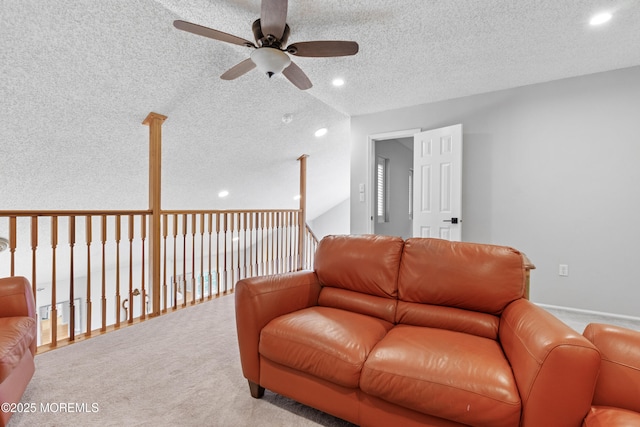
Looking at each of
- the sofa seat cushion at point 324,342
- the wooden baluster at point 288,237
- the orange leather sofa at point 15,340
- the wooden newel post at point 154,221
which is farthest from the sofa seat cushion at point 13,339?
the wooden baluster at point 288,237

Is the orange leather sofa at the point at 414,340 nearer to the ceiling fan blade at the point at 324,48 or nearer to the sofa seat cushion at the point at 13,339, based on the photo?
the sofa seat cushion at the point at 13,339

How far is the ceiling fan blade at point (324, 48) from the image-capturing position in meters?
1.92

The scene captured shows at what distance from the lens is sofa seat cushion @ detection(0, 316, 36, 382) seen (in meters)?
1.28

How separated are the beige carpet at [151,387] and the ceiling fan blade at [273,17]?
7.02ft

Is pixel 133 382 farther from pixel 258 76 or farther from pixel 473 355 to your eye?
pixel 258 76

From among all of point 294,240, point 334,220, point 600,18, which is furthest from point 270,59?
point 334,220

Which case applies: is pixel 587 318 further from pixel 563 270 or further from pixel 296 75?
pixel 296 75

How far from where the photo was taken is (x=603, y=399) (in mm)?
1060

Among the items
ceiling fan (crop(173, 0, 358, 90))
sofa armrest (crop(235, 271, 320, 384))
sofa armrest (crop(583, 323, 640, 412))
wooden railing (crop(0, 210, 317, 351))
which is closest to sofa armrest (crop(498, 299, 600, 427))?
sofa armrest (crop(583, 323, 640, 412))

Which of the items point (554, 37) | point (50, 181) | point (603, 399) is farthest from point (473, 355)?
point (50, 181)

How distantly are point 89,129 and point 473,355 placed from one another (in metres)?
3.57

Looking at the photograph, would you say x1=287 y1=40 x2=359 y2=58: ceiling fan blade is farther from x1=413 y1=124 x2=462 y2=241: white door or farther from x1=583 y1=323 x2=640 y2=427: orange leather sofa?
x1=413 y1=124 x2=462 y2=241: white door

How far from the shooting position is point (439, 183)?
148 inches

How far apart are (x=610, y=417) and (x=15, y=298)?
8.88 ft
